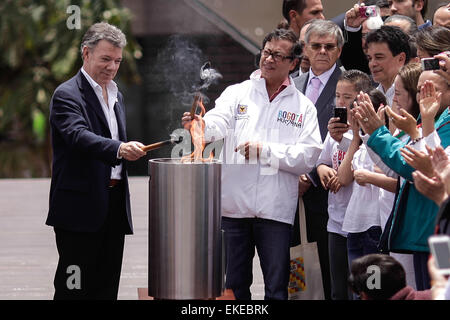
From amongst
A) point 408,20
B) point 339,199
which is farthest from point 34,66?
point 339,199

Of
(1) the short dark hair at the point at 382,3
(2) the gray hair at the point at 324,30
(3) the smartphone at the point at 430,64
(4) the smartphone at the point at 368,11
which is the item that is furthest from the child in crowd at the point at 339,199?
(1) the short dark hair at the point at 382,3

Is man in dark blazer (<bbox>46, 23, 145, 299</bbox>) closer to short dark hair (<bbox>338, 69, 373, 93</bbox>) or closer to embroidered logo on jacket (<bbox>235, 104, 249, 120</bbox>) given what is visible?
embroidered logo on jacket (<bbox>235, 104, 249, 120</bbox>)

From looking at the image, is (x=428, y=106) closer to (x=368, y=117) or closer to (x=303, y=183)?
(x=368, y=117)

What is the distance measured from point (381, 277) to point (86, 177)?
1611 mm

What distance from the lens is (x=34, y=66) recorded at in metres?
17.5

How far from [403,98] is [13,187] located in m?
8.29

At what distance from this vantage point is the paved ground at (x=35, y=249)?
603 centimetres

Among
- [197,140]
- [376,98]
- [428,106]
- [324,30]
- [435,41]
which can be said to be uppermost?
[324,30]

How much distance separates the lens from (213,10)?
6023 millimetres

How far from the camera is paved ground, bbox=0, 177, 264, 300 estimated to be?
19.8 ft

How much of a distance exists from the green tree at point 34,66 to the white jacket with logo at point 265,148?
12.1m

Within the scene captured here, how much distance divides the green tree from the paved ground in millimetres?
5651

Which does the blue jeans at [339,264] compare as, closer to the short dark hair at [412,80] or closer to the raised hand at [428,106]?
the short dark hair at [412,80]
